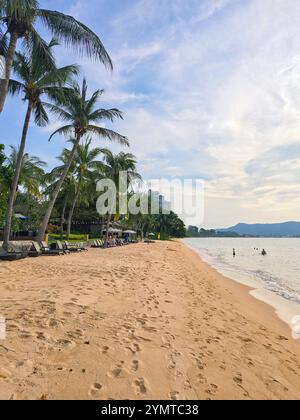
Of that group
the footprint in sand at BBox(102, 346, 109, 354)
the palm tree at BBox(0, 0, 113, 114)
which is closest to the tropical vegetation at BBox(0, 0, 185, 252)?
the palm tree at BBox(0, 0, 113, 114)

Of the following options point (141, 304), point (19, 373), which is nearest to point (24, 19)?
point (141, 304)

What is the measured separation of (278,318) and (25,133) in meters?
13.8

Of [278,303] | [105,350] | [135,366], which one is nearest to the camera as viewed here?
[135,366]

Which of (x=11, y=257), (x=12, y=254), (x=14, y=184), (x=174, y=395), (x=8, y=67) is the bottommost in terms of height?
(x=174, y=395)

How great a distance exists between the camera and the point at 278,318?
7934mm

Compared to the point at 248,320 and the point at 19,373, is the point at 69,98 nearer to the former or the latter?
the point at 248,320

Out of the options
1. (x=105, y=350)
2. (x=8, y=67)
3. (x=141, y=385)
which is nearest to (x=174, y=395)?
(x=141, y=385)

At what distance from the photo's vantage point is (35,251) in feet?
46.5

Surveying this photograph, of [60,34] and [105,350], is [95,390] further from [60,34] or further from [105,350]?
[60,34]

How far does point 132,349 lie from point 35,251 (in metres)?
11.7

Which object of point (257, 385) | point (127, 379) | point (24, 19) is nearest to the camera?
point (127, 379)
